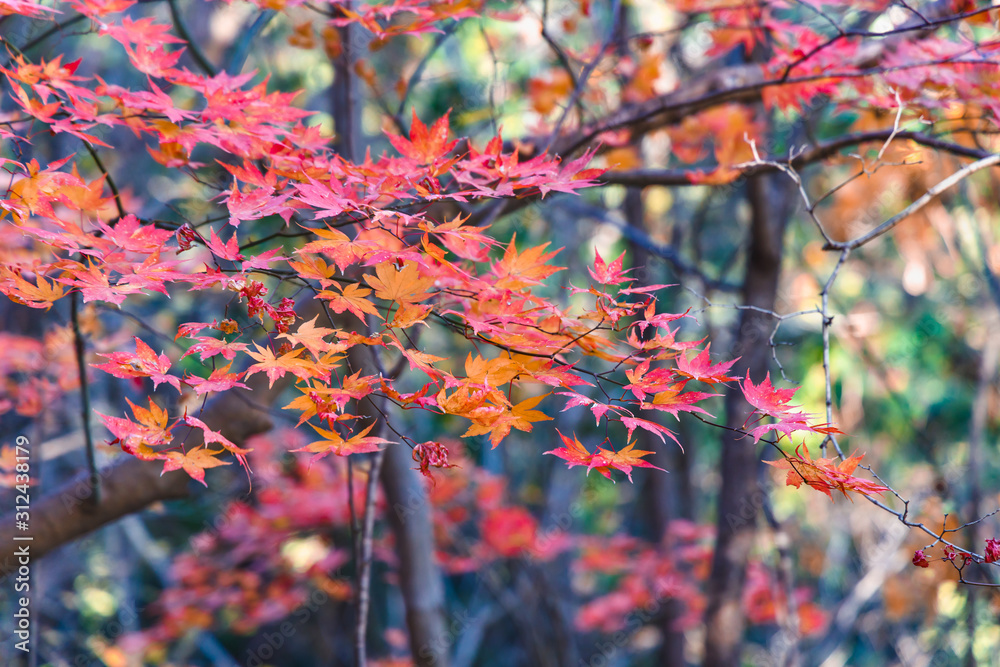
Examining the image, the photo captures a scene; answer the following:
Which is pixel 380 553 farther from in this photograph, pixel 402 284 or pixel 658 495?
pixel 402 284

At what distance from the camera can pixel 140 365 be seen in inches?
45.8

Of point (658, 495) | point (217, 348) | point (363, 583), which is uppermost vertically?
point (217, 348)

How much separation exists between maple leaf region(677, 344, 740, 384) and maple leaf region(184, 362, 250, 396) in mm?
766

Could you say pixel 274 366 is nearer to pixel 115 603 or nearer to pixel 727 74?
pixel 727 74

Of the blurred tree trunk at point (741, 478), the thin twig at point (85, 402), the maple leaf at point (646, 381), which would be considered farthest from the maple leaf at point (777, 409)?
the blurred tree trunk at point (741, 478)

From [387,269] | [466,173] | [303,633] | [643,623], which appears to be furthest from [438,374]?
[303,633]

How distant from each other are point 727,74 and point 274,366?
2.01m

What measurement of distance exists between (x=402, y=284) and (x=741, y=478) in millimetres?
2312

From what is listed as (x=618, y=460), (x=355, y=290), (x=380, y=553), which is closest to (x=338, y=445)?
(x=355, y=290)

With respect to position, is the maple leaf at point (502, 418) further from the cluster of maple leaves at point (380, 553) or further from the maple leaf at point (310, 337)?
the cluster of maple leaves at point (380, 553)

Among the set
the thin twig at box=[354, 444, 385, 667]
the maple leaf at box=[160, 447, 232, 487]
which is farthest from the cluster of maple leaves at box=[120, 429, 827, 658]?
the maple leaf at box=[160, 447, 232, 487]

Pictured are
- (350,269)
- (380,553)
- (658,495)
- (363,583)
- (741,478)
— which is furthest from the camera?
(658,495)

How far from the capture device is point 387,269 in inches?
46.3

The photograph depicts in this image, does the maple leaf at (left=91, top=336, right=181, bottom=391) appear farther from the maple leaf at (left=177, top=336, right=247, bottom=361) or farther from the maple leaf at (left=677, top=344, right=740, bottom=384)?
the maple leaf at (left=677, top=344, right=740, bottom=384)
